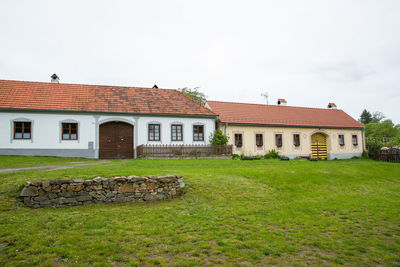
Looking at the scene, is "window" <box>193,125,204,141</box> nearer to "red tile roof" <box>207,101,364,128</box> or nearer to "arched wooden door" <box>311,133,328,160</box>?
"red tile roof" <box>207,101,364,128</box>

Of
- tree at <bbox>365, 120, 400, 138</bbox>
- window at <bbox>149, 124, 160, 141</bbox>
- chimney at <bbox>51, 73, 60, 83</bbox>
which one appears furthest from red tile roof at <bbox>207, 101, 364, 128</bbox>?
tree at <bbox>365, 120, 400, 138</bbox>

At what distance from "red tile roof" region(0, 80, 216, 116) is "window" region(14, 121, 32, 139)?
127 cm

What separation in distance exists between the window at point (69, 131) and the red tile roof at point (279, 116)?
503 inches

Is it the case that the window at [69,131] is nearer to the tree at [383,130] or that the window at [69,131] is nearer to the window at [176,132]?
the window at [176,132]

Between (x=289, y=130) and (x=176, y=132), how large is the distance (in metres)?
12.9

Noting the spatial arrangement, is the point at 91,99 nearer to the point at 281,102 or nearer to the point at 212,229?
the point at 212,229

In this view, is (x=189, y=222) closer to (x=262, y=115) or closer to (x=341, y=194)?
(x=341, y=194)

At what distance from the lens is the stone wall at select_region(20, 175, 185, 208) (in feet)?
24.7

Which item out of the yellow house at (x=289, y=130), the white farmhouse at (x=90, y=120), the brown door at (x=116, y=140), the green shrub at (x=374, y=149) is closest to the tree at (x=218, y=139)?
the white farmhouse at (x=90, y=120)

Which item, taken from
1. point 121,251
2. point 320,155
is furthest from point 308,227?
point 320,155

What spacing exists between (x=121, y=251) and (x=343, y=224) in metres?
5.68

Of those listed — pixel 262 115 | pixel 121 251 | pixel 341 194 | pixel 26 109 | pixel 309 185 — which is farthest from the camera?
pixel 262 115

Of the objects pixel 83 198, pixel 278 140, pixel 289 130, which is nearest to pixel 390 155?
pixel 289 130

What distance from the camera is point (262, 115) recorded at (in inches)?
1123
